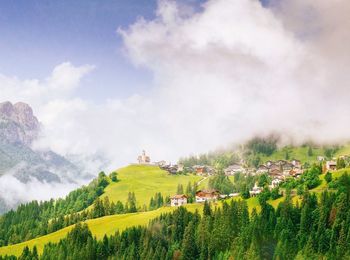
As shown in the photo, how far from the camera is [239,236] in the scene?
154750mm

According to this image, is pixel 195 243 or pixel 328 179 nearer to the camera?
pixel 195 243

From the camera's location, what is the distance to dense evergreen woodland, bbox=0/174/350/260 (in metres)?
141

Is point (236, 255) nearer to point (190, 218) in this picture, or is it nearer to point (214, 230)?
point (214, 230)

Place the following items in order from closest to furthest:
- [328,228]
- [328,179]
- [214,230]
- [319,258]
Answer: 1. [319,258]
2. [328,228]
3. [214,230]
4. [328,179]

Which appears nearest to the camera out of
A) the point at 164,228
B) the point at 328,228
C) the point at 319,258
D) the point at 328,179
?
the point at 319,258

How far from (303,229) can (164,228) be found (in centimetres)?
5118

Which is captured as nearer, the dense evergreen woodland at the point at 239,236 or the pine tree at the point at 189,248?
the dense evergreen woodland at the point at 239,236

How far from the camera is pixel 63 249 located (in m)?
181

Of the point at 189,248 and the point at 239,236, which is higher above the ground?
the point at 239,236

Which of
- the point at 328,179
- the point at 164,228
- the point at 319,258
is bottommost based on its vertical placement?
the point at 319,258

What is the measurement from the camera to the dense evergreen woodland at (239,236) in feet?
463

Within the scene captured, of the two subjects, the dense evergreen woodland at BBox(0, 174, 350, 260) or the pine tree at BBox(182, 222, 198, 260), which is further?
the pine tree at BBox(182, 222, 198, 260)

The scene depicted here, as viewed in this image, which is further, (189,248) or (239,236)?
(189,248)

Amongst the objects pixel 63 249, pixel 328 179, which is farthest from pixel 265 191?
pixel 63 249
